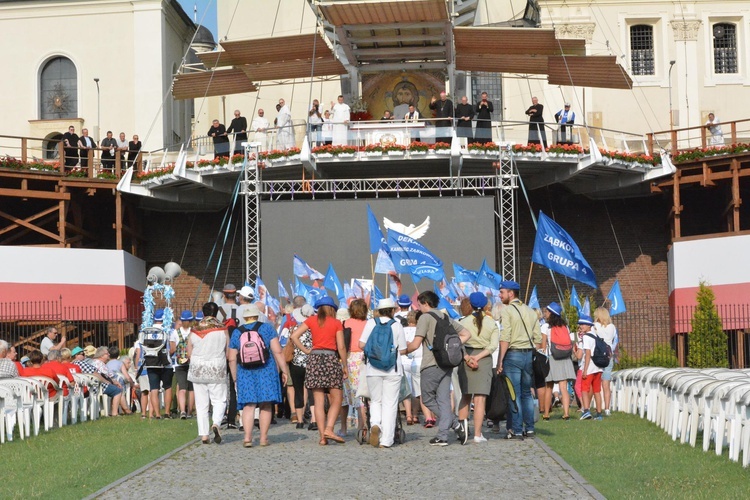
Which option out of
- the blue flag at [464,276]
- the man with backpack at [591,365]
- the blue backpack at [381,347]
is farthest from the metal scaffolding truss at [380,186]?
the blue backpack at [381,347]

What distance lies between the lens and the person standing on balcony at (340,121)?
34188 millimetres

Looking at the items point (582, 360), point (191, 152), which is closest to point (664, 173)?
point (191, 152)

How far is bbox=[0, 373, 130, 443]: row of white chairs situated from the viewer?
686 inches

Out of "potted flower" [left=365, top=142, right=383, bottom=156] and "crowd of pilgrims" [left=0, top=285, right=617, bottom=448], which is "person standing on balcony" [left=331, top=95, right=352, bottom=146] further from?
"crowd of pilgrims" [left=0, top=285, right=617, bottom=448]

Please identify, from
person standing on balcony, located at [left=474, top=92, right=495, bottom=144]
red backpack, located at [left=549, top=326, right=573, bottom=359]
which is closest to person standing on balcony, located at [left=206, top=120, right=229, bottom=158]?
person standing on balcony, located at [left=474, top=92, right=495, bottom=144]

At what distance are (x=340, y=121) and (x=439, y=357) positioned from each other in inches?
773

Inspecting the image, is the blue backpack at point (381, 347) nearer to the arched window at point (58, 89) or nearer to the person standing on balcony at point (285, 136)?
the person standing on balcony at point (285, 136)

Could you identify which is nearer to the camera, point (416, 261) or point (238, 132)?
point (416, 261)

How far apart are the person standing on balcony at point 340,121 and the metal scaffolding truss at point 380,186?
1117 mm

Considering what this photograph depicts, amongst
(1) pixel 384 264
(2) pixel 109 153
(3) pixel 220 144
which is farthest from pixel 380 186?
(1) pixel 384 264

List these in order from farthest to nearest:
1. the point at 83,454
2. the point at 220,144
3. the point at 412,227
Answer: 1. the point at 220,144
2. the point at 412,227
3. the point at 83,454

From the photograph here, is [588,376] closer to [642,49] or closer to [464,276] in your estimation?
[464,276]

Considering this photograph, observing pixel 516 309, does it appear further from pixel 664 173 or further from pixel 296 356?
pixel 664 173

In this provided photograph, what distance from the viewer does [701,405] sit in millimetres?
15195
